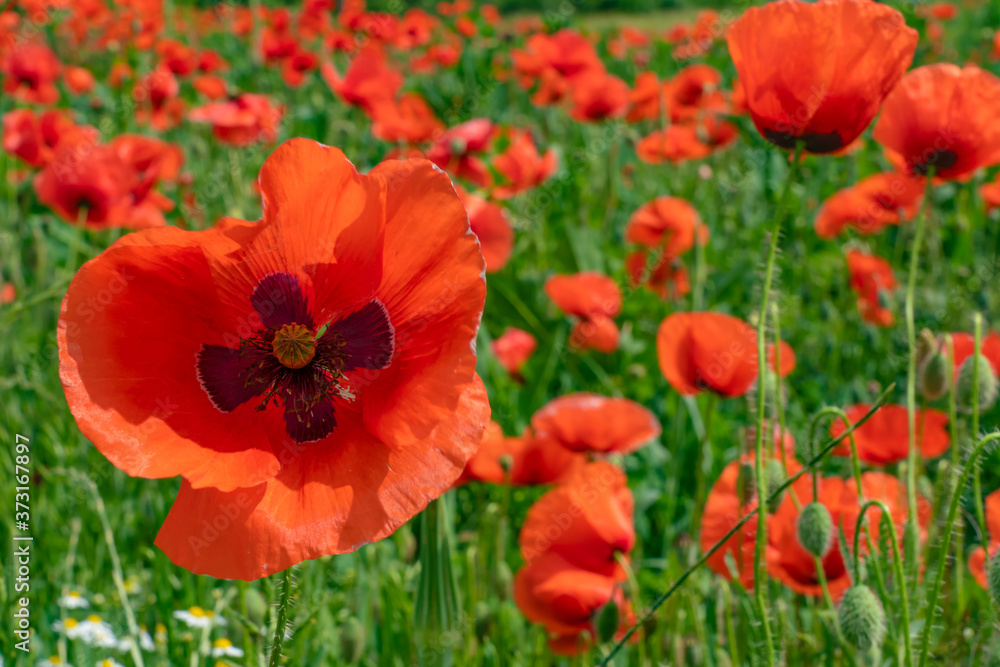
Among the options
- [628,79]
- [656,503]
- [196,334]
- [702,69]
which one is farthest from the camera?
[628,79]

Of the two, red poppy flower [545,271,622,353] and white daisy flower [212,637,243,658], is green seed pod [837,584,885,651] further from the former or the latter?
red poppy flower [545,271,622,353]

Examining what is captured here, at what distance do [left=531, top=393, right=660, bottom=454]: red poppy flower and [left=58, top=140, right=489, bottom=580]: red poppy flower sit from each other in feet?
3.29

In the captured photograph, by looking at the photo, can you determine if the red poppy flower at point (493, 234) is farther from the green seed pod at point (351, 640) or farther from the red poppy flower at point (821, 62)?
the red poppy flower at point (821, 62)

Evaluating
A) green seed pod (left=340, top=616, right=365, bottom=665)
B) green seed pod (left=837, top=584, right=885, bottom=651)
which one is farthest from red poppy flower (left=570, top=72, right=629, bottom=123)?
green seed pod (left=837, top=584, right=885, bottom=651)

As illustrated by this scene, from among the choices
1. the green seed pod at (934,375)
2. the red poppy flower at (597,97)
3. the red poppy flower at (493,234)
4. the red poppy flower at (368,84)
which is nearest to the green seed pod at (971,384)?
the green seed pod at (934,375)

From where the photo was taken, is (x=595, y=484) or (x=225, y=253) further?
(x=595, y=484)

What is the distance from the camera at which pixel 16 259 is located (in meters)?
3.56

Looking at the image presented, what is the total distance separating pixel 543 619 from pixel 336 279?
2.87ft

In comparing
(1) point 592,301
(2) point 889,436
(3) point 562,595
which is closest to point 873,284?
(1) point 592,301

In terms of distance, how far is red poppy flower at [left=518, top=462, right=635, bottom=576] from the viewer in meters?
1.67

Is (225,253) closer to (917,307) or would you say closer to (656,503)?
(656,503)

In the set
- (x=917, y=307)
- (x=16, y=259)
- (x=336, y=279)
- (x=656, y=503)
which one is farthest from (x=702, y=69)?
(x=336, y=279)

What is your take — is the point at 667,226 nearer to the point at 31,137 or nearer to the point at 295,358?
the point at 31,137

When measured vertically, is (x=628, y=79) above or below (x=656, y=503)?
below
